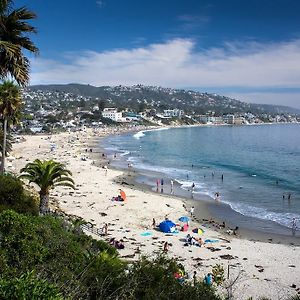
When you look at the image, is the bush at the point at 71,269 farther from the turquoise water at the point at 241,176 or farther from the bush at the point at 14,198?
the turquoise water at the point at 241,176

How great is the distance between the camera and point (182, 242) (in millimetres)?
22047

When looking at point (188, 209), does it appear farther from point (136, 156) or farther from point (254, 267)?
point (136, 156)

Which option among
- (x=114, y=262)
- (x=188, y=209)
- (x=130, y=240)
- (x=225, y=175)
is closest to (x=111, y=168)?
(x=225, y=175)

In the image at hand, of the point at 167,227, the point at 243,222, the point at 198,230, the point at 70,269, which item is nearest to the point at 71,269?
the point at 70,269

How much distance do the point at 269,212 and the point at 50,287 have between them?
27.6 metres

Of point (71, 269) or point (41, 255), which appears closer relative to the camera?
point (41, 255)

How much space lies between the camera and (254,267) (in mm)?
18453

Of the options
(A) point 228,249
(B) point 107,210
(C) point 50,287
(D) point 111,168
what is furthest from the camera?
(D) point 111,168

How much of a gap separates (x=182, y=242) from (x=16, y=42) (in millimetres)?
16448

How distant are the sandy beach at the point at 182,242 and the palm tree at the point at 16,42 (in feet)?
36.6

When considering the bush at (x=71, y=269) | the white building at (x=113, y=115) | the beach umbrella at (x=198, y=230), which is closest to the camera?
the bush at (x=71, y=269)

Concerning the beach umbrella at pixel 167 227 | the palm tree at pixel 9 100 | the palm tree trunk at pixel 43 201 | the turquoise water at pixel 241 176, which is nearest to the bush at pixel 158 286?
the palm tree trunk at pixel 43 201

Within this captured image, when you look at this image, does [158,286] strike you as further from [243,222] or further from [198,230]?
[243,222]

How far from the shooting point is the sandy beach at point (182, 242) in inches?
665
